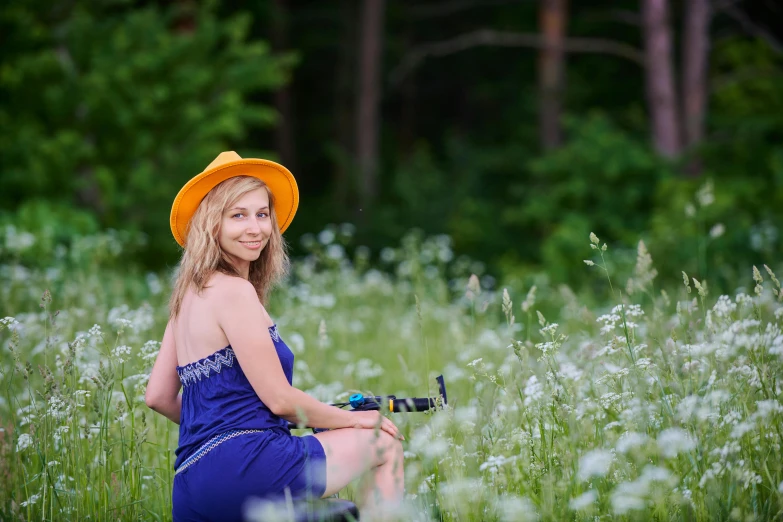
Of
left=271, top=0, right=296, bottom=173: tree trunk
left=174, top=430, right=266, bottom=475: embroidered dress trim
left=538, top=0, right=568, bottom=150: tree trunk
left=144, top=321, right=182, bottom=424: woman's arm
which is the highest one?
left=271, top=0, right=296, bottom=173: tree trunk

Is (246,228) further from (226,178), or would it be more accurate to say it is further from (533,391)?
(533,391)

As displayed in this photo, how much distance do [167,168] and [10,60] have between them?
235 centimetres

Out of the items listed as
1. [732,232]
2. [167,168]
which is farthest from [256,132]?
[732,232]

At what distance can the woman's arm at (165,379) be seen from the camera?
3055 mm

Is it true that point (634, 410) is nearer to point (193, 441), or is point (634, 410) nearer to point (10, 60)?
point (193, 441)

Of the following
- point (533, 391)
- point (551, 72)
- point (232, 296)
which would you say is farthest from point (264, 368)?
point (551, 72)

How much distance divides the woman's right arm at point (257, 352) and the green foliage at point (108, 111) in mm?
7742

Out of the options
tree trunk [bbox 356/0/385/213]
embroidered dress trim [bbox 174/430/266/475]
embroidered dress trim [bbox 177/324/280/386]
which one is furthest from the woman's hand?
tree trunk [bbox 356/0/385/213]

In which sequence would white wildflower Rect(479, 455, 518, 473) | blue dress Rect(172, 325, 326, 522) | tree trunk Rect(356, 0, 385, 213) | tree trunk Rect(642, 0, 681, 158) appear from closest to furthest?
white wildflower Rect(479, 455, 518, 473), blue dress Rect(172, 325, 326, 522), tree trunk Rect(642, 0, 681, 158), tree trunk Rect(356, 0, 385, 213)

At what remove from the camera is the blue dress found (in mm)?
2598

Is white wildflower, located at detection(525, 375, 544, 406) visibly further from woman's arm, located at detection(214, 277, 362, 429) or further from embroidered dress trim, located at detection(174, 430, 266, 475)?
embroidered dress trim, located at detection(174, 430, 266, 475)

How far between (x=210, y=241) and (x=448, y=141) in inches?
592

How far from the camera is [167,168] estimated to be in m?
10.8

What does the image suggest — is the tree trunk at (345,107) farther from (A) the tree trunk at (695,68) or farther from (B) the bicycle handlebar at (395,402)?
(B) the bicycle handlebar at (395,402)
